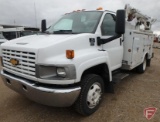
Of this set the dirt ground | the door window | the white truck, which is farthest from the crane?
the dirt ground

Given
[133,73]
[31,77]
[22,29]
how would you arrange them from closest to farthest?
[31,77] < [133,73] < [22,29]

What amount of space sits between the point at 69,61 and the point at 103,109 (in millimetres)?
1581

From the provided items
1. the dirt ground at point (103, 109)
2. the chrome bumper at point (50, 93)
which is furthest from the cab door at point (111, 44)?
the chrome bumper at point (50, 93)

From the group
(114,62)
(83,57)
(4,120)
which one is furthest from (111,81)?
(4,120)

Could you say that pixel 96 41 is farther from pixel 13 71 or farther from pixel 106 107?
pixel 13 71

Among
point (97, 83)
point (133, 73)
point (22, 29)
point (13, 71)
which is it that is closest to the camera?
point (13, 71)

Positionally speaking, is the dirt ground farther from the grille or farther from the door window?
the door window

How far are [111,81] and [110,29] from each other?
4.12 feet

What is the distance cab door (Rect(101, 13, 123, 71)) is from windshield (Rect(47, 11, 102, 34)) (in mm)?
237

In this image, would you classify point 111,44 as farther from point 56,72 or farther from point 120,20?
point 56,72

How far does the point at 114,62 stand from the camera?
4566mm

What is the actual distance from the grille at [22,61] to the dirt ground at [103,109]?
3.22 feet

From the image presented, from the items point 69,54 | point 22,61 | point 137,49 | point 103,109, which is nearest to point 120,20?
point 69,54

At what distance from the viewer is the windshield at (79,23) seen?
3950 mm
